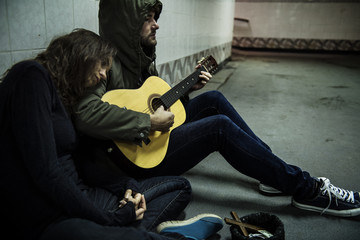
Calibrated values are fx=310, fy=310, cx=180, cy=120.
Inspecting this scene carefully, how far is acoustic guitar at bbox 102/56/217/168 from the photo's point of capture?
155 centimetres

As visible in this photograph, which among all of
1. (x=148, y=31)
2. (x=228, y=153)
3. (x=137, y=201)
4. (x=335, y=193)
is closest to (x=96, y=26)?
(x=148, y=31)

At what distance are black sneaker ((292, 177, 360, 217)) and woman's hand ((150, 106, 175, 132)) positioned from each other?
93 centimetres

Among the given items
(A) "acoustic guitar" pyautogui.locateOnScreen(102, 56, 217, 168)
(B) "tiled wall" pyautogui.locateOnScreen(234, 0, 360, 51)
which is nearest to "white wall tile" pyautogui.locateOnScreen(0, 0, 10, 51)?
(A) "acoustic guitar" pyautogui.locateOnScreen(102, 56, 217, 168)

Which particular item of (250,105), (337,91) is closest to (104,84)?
(250,105)

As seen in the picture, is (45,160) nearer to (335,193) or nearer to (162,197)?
(162,197)

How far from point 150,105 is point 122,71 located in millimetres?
273

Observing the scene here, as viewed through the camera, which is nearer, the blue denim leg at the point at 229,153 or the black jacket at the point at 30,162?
the black jacket at the point at 30,162

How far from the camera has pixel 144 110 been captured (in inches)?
67.7

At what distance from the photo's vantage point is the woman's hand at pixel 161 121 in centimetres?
160

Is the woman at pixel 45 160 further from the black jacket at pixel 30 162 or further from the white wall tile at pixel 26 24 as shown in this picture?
the white wall tile at pixel 26 24

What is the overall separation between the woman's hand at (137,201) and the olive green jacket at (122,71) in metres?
0.27

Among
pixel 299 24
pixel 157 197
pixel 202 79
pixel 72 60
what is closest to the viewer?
pixel 72 60

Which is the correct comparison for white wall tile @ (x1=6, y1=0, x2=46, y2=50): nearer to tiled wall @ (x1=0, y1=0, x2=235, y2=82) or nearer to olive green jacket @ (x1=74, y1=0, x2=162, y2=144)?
tiled wall @ (x1=0, y1=0, x2=235, y2=82)

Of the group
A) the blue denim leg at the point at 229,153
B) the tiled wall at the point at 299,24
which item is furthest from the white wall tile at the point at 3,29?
the tiled wall at the point at 299,24
